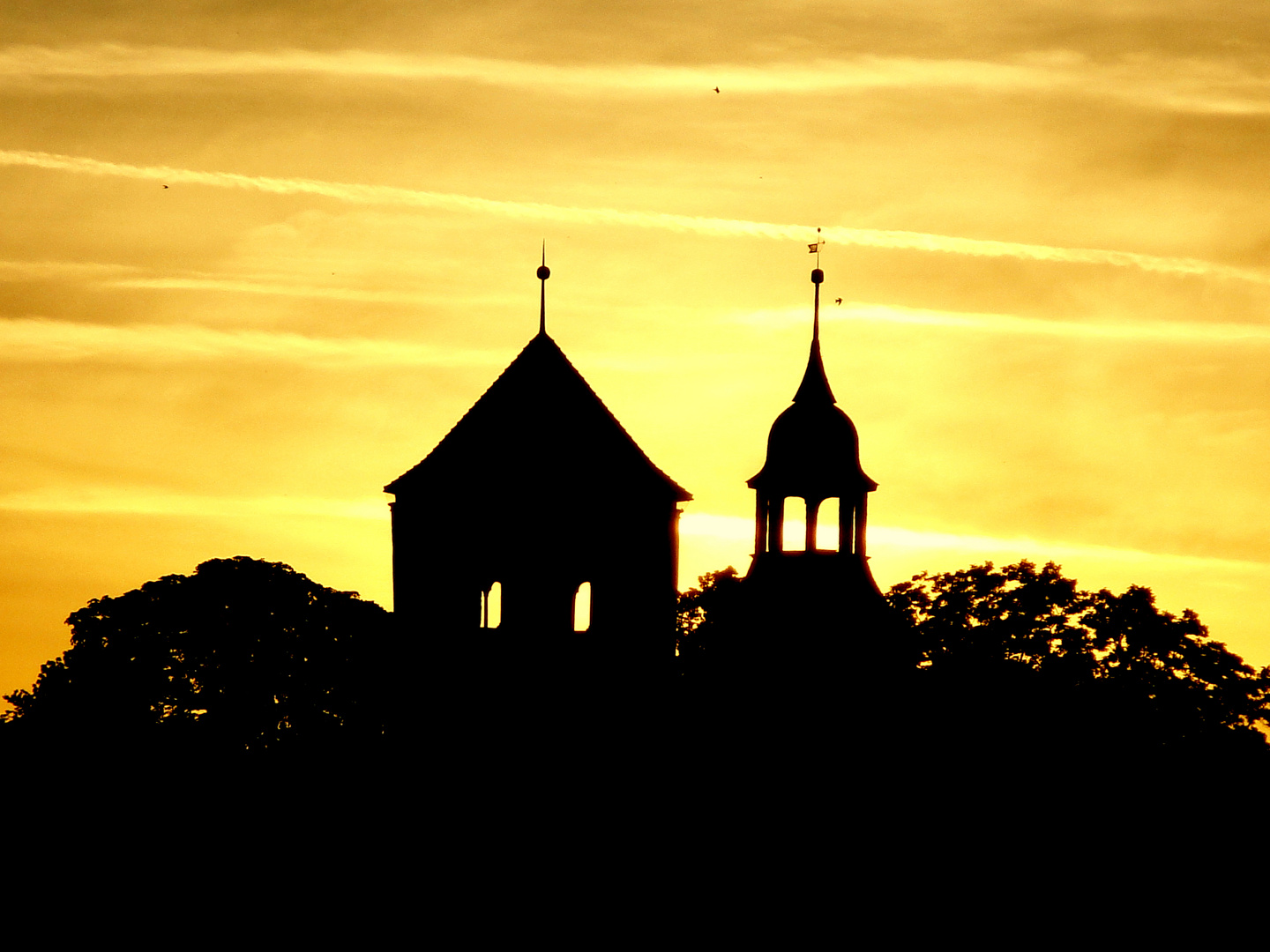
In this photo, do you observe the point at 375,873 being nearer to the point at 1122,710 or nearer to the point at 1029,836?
the point at 1029,836

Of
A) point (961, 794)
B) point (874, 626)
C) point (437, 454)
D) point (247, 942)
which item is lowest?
point (247, 942)

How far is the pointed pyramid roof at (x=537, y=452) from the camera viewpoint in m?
32.6

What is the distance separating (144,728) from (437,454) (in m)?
16.5

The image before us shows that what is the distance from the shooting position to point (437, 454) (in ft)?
108

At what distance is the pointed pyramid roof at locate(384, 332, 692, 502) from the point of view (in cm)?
3259

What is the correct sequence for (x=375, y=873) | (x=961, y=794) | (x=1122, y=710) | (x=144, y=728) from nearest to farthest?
1. (x=375, y=873)
2. (x=961, y=794)
3. (x=1122, y=710)
4. (x=144, y=728)

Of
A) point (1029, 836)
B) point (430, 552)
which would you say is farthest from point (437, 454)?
point (1029, 836)

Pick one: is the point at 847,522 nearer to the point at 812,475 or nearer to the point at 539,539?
the point at 812,475

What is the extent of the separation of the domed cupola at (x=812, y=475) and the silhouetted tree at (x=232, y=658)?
14536mm

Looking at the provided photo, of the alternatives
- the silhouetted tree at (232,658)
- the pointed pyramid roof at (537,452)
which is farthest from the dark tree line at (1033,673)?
the silhouetted tree at (232,658)

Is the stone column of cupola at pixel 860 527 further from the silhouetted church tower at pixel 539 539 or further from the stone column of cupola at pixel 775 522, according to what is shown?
the silhouetted church tower at pixel 539 539

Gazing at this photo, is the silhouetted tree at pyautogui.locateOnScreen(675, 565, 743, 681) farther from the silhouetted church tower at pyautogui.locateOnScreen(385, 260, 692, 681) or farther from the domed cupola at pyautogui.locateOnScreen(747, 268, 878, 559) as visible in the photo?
the silhouetted church tower at pyautogui.locateOnScreen(385, 260, 692, 681)

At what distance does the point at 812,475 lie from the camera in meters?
36.8

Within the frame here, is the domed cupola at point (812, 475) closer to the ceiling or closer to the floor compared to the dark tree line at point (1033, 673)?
closer to the ceiling
